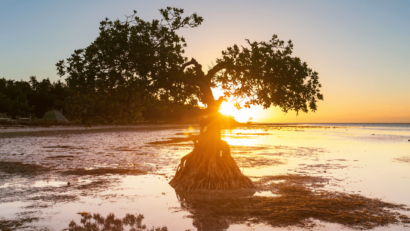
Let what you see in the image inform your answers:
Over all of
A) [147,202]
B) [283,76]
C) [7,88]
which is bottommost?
[147,202]

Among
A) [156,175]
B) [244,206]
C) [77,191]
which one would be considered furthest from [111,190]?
[244,206]

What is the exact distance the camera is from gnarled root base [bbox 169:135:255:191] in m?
15.2

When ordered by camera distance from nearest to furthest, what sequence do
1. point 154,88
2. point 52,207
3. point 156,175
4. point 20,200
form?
point 52,207, point 20,200, point 154,88, point 156,175

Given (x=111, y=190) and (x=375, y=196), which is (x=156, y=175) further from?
(x=375, y=196)

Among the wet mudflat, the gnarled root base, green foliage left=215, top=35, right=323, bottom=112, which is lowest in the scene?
the wet mudflat

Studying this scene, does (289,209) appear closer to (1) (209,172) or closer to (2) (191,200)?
(2) (191,200)

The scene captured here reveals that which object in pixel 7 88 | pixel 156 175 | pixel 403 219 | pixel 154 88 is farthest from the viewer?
pixel 7 88

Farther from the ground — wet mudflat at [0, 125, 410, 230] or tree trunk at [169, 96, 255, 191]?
tree trunk at [169, 96, 255, 191]

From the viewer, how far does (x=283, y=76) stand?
48.1ft

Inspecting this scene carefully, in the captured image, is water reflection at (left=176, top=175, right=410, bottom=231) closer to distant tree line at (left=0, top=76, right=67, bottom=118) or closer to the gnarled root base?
the gnarled root base

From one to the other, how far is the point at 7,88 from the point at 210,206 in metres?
94.9

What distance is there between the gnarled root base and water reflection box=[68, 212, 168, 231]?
191 inches

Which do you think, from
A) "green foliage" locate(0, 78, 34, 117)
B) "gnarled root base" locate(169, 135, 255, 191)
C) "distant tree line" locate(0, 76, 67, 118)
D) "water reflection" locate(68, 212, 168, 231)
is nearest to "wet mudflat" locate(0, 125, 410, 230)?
"water reflection" locate(68, 212, 168, 231)

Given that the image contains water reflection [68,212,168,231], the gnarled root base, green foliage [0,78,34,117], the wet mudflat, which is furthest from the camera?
green foliage [0,78,34,117]
